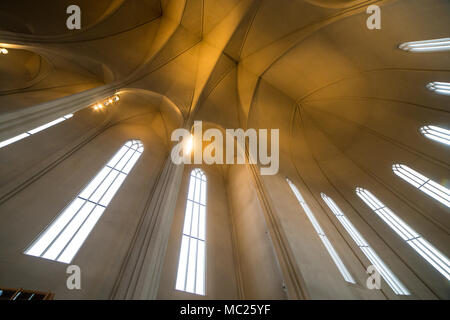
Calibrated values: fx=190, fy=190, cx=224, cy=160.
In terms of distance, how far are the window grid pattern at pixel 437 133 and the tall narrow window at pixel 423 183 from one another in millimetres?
1549

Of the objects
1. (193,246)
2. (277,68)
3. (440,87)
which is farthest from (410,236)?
(277,68)

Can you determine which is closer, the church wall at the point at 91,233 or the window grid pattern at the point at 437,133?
the church wall at the point at 91,233

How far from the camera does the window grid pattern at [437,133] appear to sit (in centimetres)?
747

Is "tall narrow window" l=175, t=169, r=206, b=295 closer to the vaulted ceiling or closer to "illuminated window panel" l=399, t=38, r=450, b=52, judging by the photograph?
the vaulted ceiling

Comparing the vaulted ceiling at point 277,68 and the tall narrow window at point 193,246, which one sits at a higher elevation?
the vaulted ceiling at point 277,68

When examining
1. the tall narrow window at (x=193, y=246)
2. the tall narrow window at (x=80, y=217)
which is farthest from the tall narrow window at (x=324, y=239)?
the tall narrow window at (x=80, y=217)

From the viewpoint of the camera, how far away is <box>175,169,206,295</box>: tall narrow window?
5184 millimetres

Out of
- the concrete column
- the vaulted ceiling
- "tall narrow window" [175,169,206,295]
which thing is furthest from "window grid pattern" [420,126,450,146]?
the concrete column

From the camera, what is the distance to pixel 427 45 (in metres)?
6.28

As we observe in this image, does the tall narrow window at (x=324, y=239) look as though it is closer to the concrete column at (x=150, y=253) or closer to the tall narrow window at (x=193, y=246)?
the tall narrow window at (x=193, y=246)

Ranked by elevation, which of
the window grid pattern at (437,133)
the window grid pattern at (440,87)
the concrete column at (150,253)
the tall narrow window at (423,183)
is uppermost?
the window grid pattern at (440,87)

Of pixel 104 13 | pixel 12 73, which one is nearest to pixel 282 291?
pixel 12 73

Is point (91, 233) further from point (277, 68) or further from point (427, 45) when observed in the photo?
point (427, 45)
